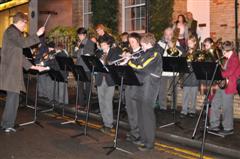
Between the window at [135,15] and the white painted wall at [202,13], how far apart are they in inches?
104

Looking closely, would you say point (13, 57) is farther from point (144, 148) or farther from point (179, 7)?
point (179, 7)

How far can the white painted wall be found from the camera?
49.8ft

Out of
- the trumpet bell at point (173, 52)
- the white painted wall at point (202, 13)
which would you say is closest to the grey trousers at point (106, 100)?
the trumpet bell at point (173, 52)

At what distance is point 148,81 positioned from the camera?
7.69m

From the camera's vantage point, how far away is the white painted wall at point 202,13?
49.8ft

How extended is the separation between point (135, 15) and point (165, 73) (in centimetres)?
742

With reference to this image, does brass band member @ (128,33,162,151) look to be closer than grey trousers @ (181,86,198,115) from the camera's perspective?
Yes

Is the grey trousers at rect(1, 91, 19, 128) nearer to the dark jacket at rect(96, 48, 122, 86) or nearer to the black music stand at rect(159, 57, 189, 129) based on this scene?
the dark jacket at rect(96, 48, 122, 86)

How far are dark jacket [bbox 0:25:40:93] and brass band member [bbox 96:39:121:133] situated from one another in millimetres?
1500

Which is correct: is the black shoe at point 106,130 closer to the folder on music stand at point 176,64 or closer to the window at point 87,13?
the folder on music stand at point 176,64

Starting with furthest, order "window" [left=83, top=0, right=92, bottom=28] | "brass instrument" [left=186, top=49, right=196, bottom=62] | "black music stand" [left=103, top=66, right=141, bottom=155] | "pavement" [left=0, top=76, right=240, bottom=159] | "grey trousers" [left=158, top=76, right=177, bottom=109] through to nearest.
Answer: "window" [left=83, top=0, right=92, bottom=28]
"grey trousers" [left=158, top=76, right=177, bottom=109]
"brass instrument" [left=186, top=49, right=196, bottom=62]
"pavement" [left=0, top=76, right=240, bottom=159]
"black music stand" [left=103, top=66, right=141, bottom=155]

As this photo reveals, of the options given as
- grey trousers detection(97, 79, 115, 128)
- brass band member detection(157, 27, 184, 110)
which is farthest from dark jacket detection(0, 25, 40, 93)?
brass band member detection(157, 27, 184, 110)

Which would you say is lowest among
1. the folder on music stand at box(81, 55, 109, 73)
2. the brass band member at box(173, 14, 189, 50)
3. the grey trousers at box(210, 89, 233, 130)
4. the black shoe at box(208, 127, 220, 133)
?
the black shoe at box(208, 127, 220, 133)

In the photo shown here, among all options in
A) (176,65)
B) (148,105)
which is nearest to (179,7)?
(176,65)
